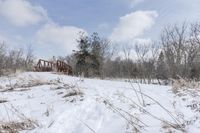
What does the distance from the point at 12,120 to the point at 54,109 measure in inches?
35.0

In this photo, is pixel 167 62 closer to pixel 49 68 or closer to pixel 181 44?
pixel 181 44

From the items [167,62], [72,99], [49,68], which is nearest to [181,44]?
[167,62]

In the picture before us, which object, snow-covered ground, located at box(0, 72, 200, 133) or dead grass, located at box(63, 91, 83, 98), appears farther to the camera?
dead grass, located at box(63, 91, 83, 98)

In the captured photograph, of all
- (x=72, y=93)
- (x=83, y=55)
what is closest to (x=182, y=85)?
(x=72, y=93)

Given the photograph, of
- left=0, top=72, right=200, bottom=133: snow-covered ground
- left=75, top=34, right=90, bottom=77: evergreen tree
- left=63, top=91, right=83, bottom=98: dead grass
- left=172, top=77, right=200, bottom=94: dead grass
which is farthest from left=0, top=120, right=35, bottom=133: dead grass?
left=75, top=34, right=90, bottom=77: evergreen tree

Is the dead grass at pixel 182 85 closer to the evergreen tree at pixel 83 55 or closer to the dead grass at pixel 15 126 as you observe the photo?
the dead grass at pixel 15 126

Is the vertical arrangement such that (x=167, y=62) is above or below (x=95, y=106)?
above

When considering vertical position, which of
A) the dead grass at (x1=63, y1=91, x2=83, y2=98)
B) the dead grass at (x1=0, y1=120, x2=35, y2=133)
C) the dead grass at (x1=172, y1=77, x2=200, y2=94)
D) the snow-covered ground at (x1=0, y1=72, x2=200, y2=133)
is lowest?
the dead grass at (x1=0, y1=120, x2=35, y2=133)

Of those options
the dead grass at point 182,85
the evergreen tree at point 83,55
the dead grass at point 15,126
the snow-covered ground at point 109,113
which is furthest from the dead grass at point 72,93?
the evergreen tree at point 83,55

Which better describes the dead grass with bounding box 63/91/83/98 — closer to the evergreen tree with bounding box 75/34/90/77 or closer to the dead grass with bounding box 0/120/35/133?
the dead grass with bounding box 0/120/35/133

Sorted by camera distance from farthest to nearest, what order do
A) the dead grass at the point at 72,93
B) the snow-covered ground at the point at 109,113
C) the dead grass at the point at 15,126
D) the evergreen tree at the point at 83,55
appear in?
the evergreen tree at the point at 83,55, the dead grass at the point at 72,93, the dead grass at the point at 15,126, the snow-covered ground at the point at 109,113

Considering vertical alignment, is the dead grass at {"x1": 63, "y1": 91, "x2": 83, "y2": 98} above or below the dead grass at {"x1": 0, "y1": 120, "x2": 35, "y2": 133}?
above

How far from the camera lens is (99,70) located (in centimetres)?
4384

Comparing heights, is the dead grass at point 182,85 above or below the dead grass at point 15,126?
above
